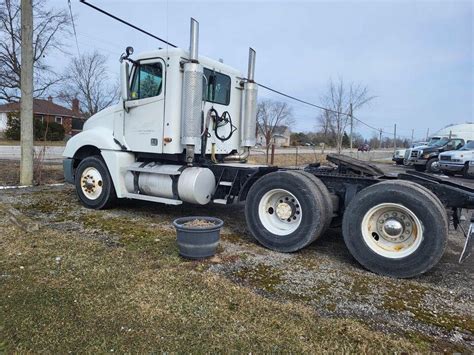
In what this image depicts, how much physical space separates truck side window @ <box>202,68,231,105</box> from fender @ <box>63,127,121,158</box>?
1.96 meters

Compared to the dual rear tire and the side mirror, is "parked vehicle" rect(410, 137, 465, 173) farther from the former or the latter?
the side mirror

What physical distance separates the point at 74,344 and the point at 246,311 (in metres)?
1.36

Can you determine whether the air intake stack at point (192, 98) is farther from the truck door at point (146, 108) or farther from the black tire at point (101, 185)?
the black tire at point (101, 185)

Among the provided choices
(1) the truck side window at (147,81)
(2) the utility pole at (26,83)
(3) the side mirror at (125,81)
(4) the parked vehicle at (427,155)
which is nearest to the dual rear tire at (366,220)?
(1) the truck side window at (147,81)

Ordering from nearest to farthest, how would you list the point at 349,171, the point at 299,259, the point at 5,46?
1. the point at 299,259
2. the point at 349,171
3. the point at 5,46

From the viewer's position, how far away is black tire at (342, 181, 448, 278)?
3.88 m

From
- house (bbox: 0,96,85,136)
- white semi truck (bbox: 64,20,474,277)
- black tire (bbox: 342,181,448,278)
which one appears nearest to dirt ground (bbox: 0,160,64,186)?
white semi truck (bbox: 64,20,474,277)

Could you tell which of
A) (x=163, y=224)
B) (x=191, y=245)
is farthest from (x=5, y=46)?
(x=191, y=245)

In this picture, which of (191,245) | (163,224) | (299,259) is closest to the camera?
(191,245)

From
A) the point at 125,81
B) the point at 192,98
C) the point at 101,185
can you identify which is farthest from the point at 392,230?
the point at 101,185

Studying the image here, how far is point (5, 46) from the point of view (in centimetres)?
2892

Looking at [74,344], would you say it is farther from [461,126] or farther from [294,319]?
[461,126]

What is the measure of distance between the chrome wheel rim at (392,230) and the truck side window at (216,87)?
367cm

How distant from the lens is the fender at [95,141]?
6.82 meters
